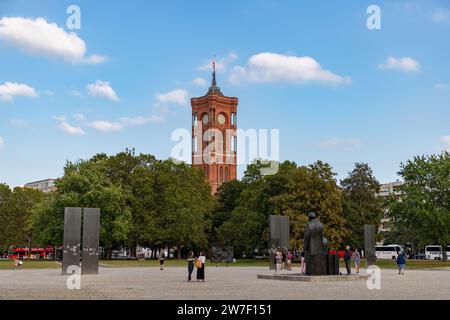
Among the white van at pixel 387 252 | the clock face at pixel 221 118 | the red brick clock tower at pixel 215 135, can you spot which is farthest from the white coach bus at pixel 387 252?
the clock face at pixel 221 118

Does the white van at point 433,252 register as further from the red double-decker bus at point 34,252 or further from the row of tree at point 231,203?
the red double-decker bus at point 34,252

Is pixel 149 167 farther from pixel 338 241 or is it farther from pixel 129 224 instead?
pixel 338 241

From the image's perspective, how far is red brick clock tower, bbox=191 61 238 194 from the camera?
5157 inches

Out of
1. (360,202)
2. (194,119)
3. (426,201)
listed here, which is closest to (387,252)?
(360,202)

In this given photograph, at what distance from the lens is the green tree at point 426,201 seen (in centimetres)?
5684

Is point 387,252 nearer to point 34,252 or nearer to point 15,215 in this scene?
point 15,215

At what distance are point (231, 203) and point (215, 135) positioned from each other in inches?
2131

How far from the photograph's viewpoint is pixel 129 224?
6469 centimetres

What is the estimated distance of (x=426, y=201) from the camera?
57906 mm

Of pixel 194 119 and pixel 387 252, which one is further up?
pixel 194 119

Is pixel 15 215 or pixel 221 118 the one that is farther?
pixel 221 118

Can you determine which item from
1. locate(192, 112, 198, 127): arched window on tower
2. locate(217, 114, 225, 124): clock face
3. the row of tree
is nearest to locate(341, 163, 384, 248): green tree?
the row of tree
